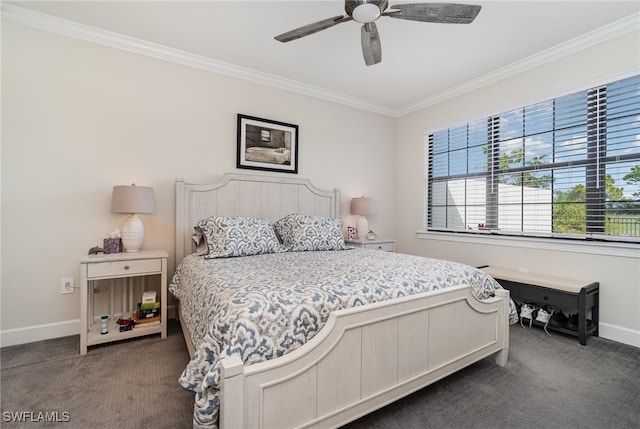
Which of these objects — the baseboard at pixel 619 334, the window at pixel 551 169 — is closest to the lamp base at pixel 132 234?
the window at pixel 551 169

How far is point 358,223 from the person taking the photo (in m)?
3.85

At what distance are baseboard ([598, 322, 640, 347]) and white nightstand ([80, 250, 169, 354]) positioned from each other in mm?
3578

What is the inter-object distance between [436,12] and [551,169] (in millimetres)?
2004

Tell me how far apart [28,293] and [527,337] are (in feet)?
13.1

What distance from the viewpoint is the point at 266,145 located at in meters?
3.29

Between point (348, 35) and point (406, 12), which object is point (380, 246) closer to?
point (348, 35)

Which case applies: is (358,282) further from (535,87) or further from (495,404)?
(535,87)

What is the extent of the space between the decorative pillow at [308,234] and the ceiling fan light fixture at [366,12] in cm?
172

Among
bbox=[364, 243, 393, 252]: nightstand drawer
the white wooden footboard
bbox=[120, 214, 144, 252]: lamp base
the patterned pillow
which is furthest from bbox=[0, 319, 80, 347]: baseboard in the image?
bbox=[364, 243, 393, 252]: nightstand drawer

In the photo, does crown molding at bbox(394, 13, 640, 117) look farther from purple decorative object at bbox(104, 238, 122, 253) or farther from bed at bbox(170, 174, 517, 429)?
purple decorative object at bbox(104, 238, 122, 253)

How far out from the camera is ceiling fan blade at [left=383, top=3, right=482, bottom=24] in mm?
1674

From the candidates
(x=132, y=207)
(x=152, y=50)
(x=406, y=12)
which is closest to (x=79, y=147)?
(x=132, y=207)

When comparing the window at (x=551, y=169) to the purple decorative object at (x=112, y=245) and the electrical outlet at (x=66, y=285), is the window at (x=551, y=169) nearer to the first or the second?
the purple decorative object at (x=112, y=245)

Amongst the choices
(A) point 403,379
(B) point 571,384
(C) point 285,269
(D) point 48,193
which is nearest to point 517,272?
(B) point 571,384
